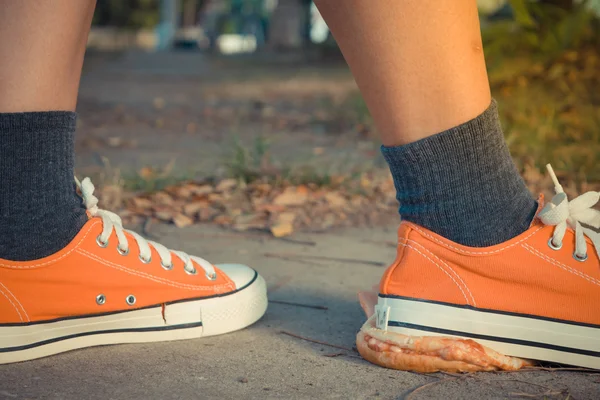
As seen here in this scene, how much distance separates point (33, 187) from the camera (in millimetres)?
1452

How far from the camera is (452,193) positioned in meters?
1.38

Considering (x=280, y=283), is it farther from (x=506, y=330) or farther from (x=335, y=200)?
(x=335, y=200)

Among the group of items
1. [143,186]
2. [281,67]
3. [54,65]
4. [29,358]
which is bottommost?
[29,358]

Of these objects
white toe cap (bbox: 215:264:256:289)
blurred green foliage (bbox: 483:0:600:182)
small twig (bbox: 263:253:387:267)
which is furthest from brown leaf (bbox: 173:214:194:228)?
blurred green foliage (bbox: 483:0:600:182)

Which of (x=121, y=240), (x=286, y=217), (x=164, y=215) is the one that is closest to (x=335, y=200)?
(x=286, y=217)

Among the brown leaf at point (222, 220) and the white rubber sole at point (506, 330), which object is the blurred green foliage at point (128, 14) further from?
the white rubber sole at point (506, 330)

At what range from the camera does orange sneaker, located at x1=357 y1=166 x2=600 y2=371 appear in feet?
4.47

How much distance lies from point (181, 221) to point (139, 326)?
1147mm

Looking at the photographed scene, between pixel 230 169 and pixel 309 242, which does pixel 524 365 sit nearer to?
pixel 309 242

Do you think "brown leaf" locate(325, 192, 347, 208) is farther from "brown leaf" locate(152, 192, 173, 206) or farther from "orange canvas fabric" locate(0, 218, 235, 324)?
"orange canvas fabric" locate(0, 218, 235, 324)

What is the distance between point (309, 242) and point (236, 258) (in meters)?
0.32

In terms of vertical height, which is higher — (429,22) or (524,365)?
(429,22)

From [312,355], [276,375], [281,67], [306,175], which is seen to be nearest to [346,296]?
[312,355]

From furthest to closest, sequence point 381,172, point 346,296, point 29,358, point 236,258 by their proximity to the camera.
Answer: point 381,172 < point 236,258 < point 346,296 < point 29,358
